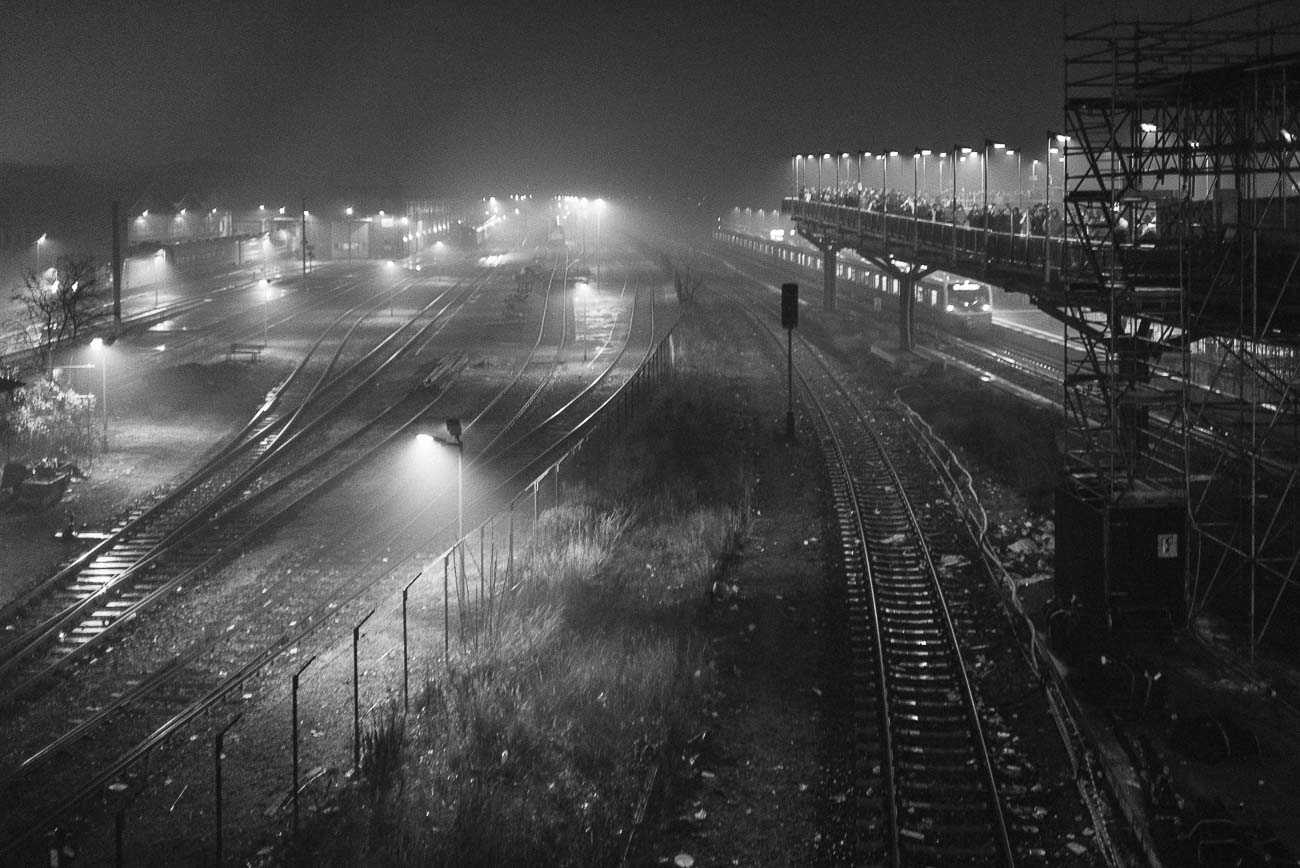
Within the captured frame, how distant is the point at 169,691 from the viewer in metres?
10.9

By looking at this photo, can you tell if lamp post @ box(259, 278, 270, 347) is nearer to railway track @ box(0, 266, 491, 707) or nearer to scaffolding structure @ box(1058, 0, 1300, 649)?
railway track @ box(0, 266, 491, 707)

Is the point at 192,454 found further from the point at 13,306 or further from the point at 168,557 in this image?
the point at 13,306

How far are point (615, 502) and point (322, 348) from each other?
770 inches

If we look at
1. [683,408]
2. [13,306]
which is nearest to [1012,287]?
[683,408]

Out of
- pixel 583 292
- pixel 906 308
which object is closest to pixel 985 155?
pixel 906 308

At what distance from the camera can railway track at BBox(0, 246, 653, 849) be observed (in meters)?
9.01

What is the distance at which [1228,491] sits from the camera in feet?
51.7

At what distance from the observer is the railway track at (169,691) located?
9.01 metres

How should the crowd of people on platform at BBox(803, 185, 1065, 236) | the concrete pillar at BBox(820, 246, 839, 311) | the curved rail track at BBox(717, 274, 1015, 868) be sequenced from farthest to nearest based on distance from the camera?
the concrete pillar at BBox(820, 246, 839, 311), the crowd of people on platform at BBox(803, 185, 1065, 236), the curved rail track at BBox(717, 274, 1015, 868)

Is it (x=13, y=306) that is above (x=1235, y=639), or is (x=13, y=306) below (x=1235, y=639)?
above

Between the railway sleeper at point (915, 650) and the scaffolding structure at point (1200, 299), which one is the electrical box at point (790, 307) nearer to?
the scaffolding structure at point (1200, 299)

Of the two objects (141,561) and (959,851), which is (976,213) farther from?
(959,851)

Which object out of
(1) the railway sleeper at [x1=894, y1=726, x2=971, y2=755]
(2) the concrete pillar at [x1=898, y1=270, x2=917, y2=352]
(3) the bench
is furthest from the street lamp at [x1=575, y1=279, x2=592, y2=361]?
(1) the railway sleeper at [x1=894, y1=726, x2=971, y2=755]

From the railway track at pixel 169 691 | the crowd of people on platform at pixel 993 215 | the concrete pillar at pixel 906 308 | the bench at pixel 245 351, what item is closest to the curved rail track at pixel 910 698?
the crowd of people on platform at pixel 993 215
